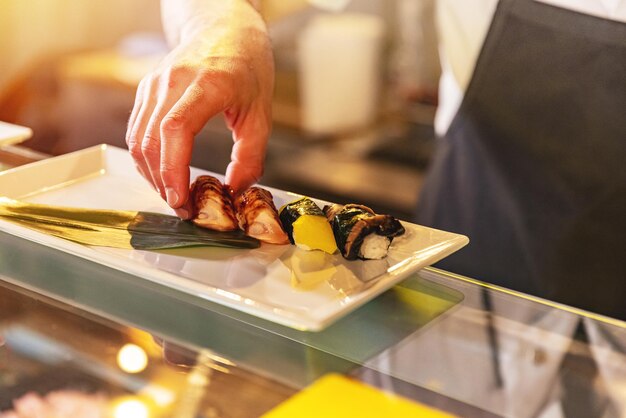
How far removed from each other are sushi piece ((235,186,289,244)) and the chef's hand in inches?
2.6

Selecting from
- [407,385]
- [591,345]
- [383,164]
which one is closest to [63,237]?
[407,385]

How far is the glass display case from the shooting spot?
1.78ft

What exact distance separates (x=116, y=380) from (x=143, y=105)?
411 mm

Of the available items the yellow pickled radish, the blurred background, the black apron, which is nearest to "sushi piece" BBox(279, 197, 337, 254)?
the yellow pickled radish

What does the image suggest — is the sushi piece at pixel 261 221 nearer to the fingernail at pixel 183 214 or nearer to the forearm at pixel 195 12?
the fingernail at pixel 183 214

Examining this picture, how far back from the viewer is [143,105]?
2.95 feet

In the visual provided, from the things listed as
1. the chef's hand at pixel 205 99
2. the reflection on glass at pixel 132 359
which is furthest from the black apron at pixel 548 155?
the reflection on glass at pixel 132 359

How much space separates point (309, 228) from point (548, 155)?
2.21ft

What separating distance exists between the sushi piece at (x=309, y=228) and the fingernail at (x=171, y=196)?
0.12 metres

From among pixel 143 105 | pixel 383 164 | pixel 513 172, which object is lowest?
pixel 383 164

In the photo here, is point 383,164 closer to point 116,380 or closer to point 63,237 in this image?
point 63,237

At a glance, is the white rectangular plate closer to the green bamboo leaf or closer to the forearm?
the green bamboo leaf

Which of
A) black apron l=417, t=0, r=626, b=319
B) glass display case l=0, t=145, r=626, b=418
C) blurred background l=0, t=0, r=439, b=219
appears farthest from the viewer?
blurred background l=0, t=0, r=439, b=219

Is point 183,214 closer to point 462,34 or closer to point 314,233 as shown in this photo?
point 314,233
